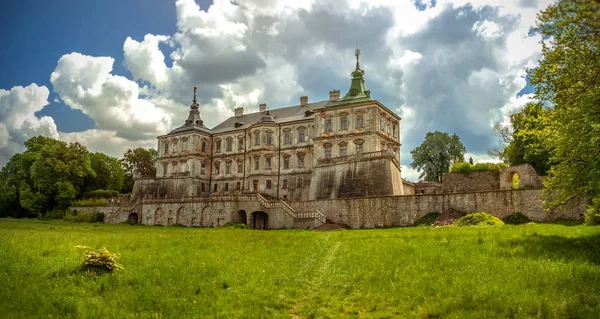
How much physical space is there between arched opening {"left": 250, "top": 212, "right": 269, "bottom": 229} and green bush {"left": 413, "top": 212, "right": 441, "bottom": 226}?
17.7 meters

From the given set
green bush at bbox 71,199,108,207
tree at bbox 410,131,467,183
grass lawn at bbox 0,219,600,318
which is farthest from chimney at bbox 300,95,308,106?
grass lawn at bbox 0,219,600,318

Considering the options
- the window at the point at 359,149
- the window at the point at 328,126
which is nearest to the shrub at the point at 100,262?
the window at the point at 359,149

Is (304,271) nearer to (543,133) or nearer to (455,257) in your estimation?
(455,257)

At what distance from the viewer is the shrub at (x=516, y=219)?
32.8 metres

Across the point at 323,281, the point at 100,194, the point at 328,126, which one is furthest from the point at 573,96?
the point at 100,194

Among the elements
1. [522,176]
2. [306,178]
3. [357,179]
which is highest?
[306,178]

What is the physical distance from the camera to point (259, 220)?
161ft

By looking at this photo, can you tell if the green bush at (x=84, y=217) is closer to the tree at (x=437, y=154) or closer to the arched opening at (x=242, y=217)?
the arched opening at (x=242, y=217)

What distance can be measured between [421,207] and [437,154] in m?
39.5

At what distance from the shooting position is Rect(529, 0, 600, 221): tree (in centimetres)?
1562

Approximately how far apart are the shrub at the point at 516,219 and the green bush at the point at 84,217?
49.9 m

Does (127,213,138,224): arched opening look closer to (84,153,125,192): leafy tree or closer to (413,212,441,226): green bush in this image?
(84,153,125,192): leafy tree

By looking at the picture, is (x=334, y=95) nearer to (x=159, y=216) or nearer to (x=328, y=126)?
(x=328, y=126)

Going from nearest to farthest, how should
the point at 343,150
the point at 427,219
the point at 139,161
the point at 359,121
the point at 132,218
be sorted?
1. the point at 427,219
2. the point at 359,121
3. the point at 343,150
4. the point at 132,218
5. the point at 139,161
